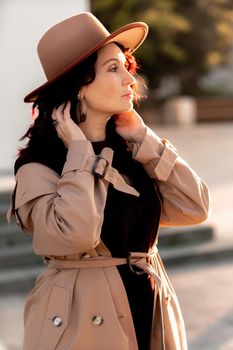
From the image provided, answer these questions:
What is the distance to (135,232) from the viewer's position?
259 cm

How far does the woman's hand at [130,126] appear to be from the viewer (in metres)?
2.70

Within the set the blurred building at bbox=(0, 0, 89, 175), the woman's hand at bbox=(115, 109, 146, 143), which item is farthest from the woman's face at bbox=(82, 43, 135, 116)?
the blurred building at bbox=(0, 0, 89, 175)

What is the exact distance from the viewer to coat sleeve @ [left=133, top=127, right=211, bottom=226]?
265 centimetres

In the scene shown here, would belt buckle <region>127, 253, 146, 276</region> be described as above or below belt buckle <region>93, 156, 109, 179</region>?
below

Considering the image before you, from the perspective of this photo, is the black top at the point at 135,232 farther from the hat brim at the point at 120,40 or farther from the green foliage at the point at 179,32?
the green foliage at the point at 179,32

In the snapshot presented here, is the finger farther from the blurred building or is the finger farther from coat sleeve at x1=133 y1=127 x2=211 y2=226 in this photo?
the blurred building

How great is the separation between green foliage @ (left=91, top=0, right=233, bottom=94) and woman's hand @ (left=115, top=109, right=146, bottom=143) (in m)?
21.5

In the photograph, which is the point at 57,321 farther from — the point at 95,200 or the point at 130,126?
the point at 130,126

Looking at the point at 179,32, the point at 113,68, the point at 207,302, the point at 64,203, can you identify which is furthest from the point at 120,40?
the point at 179,32

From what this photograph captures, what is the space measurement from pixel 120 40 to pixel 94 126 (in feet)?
0.94

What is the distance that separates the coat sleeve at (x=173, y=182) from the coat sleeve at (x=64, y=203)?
0.70 feet

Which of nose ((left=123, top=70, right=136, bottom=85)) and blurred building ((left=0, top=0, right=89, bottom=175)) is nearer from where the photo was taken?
nose ((left=123, top=70, right=136, bottom=85))

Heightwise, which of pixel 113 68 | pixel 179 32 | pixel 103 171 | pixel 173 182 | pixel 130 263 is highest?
pixel 113 68

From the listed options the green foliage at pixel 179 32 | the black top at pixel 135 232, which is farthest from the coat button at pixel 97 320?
the green foliage at pixel 179 32
